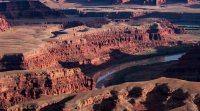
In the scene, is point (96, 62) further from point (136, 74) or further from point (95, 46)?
point (136, 74)

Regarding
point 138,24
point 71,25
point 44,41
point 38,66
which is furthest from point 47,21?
point 38,66

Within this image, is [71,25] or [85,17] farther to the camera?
[85,17]

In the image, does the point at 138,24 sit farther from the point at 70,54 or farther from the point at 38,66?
the point at 38,66

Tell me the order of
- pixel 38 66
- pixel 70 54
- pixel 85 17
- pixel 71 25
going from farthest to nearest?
pixel 85 17, pixel 71 25, pixel 70 54, pixel 38 66

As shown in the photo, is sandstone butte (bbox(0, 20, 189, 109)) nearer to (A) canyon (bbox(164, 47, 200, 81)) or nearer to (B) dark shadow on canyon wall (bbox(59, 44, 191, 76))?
(B) dark shadow on canyon wall (bbox(59, 44, 191, 76))

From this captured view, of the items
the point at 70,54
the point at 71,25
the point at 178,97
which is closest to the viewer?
the point at 178,97

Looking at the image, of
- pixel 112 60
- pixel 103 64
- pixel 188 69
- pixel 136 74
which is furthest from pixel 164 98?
pixel 112 60
